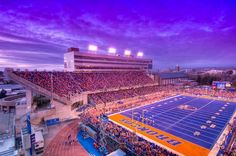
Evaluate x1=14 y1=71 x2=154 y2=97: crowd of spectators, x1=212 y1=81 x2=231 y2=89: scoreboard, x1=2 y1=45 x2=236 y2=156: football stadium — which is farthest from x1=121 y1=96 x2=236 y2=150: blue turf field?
x1=212 y1=81 x2=231 y2=89: scoreboard

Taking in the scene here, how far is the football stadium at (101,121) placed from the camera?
14.6 meters

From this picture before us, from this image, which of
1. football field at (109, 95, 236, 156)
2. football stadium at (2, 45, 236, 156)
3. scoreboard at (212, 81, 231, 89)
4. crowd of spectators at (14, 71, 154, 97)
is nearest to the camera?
football stadium at (2, 45, 236, 156)

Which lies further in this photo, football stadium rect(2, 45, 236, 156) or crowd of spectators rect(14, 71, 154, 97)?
crowd of spectators rect(14, 71, 154, 97)

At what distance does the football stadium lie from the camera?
14633mm

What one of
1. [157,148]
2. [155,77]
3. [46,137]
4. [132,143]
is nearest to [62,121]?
[46,137]

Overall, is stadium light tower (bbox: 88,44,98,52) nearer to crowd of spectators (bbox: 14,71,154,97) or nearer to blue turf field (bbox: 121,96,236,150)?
crowd of spectators (bbox: 14,71,154,97)

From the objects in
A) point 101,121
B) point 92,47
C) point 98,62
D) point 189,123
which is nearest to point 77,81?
point 98,62

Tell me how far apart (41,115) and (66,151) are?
1011 cm

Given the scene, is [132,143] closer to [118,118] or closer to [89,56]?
[118,118]

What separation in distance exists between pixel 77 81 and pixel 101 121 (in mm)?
22424

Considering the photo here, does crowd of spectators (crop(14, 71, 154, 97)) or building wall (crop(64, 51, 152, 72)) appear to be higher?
building wall (crop(64, 51, 152, 72))

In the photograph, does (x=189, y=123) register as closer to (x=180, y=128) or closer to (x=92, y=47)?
(x=180, y=128)

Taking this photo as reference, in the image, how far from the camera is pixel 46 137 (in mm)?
17562

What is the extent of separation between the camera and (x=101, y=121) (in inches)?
605
